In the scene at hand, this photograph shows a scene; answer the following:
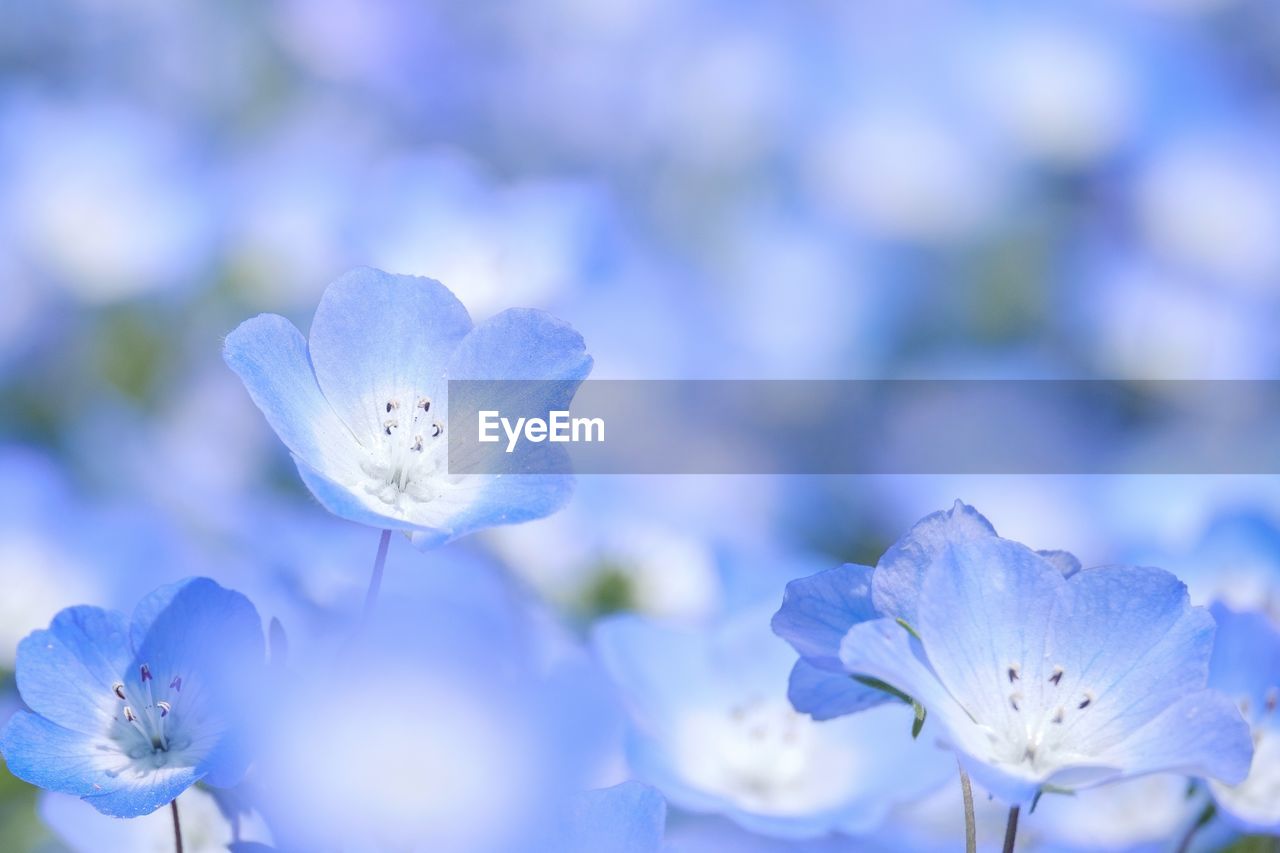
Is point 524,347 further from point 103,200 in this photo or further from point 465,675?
point 103,200

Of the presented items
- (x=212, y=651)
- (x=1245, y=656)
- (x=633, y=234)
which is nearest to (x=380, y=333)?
(x=212, y=651)

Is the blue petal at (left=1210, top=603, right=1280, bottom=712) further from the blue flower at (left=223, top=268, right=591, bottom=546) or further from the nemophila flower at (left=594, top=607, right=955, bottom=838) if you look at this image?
the blue flower at (left=223, top=268, right=591, bottom=546)

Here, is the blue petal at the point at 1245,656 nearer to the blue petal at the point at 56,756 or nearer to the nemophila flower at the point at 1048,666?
the nemophila flower at the point at 1048,666

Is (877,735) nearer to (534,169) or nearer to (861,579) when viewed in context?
(861,579)

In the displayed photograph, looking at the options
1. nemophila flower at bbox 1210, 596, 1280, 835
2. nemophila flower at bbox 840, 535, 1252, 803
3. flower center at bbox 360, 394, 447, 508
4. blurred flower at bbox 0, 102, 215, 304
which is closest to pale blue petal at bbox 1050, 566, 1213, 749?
nemophila flower at bbox 840, 535, 1252, 803

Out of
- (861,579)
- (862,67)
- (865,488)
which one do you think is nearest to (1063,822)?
(861,579)

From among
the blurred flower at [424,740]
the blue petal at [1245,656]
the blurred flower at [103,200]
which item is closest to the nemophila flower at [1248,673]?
the blue petal at [1245,656]
